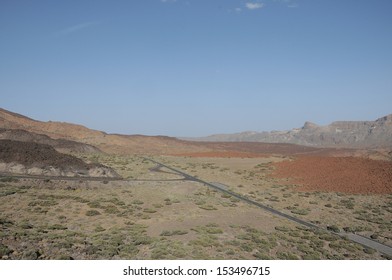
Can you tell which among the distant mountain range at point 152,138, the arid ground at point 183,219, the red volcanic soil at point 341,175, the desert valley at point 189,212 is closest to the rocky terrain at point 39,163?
the desert valley at point 189,212

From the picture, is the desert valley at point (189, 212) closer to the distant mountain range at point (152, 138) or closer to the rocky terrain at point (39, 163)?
the rocky terrain at point (39, 163)

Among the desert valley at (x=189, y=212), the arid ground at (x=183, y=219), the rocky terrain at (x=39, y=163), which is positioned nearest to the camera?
the arid ground at (x=183, y=219)

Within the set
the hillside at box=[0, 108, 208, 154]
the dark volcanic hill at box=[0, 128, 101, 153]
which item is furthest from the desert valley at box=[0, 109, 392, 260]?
the hillside at box=[0, 108, 208, 154]

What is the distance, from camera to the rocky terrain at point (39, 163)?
31750mm

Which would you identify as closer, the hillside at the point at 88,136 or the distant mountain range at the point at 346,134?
the hillside at the point at 88,136

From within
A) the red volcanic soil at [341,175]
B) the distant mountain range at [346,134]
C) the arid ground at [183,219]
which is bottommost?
the arid ground at [183,219]

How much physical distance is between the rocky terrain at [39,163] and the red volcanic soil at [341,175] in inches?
956

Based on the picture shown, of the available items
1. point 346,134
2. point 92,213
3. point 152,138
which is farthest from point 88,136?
point 346,134

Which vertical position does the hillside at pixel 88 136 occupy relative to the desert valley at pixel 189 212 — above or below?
above

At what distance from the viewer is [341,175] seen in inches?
1665

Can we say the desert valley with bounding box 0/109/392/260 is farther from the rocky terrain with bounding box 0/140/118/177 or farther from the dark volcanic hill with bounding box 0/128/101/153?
the dark volcanic hill with bounding box 0/128/101/153

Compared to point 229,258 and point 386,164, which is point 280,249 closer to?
point 229,258

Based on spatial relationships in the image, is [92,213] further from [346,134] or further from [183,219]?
[346,134]

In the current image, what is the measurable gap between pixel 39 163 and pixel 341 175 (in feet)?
118
